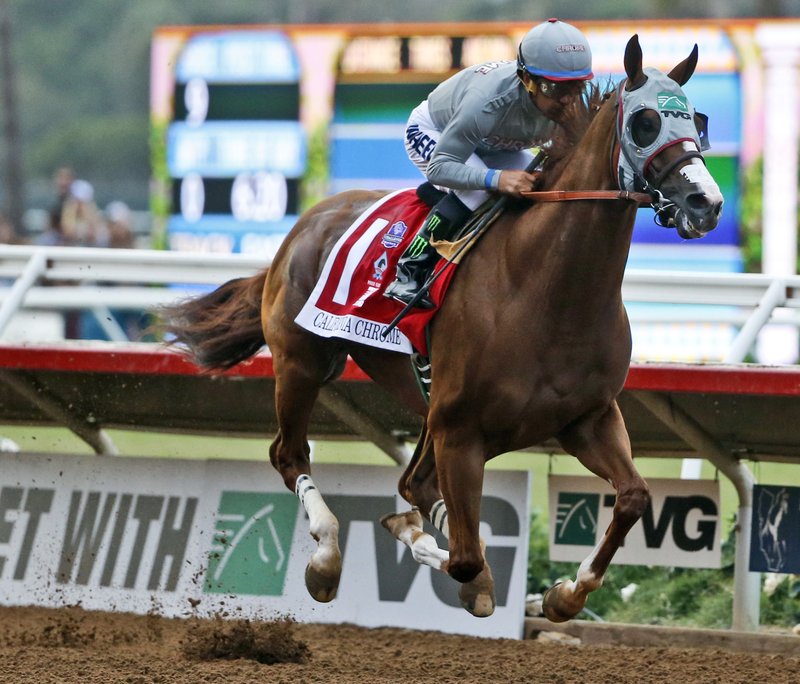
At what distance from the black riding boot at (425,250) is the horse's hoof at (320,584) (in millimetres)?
976

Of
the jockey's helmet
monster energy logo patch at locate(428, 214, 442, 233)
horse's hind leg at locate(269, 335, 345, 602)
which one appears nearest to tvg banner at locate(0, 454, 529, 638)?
horse's hind leg at locate(269, 335, 345, 602)

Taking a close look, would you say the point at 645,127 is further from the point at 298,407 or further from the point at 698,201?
the point at 298,407

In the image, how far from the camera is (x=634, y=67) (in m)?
4.03

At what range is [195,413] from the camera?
22.3ft

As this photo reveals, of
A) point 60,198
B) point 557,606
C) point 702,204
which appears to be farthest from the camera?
point 60,198

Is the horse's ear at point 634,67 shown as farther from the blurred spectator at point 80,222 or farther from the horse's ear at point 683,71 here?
the blurred spectator at point 80,222

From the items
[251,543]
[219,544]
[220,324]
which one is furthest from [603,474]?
[219,544]

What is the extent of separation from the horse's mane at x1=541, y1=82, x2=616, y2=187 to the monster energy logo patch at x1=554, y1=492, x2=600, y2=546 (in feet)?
6.67

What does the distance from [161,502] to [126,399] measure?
501 mm

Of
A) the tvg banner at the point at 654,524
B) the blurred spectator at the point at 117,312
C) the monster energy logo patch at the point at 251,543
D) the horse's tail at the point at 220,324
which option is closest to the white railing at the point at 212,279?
the horse's tail at the point at 220,324

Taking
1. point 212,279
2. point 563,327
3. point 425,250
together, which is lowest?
point 563,327

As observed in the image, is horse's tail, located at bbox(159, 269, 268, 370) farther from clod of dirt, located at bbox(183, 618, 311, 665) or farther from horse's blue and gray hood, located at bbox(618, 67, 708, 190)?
horse's blue and gray hood, located at bbox(618, 67, 708, 190)

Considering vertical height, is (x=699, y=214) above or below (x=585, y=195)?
below

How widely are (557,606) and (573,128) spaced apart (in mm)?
1496
